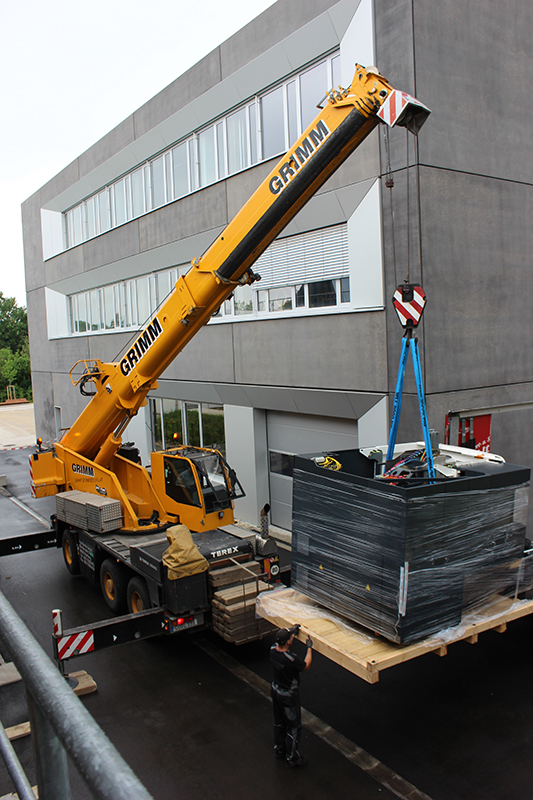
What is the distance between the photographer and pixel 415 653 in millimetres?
4840

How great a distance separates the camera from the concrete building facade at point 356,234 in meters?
10.5

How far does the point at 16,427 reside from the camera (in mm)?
38406

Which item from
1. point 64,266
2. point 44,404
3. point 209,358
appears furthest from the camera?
point 44,404

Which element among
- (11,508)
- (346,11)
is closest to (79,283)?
(11,508)

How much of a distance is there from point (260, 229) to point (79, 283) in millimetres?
16126

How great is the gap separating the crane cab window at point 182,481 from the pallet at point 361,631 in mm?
4225

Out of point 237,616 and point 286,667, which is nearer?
point 286,667

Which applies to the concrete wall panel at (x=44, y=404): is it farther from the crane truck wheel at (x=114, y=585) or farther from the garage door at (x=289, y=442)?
the crane truck wheel at (x=114, y=585)

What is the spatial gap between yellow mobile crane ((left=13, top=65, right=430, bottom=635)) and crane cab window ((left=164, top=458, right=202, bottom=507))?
0.02 metres

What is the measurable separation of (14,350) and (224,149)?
196 feet

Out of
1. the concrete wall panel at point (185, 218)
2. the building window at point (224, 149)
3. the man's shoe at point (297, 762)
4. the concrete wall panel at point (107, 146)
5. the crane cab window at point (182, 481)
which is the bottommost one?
the man's shoe at point (297, 762)

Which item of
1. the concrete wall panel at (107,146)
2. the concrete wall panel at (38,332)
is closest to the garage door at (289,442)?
the concrete wall panel at (107,146)

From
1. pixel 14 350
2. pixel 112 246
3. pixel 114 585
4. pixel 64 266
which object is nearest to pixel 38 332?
pixel 64 266

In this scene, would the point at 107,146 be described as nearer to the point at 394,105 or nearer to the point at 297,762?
the point at 394,105
